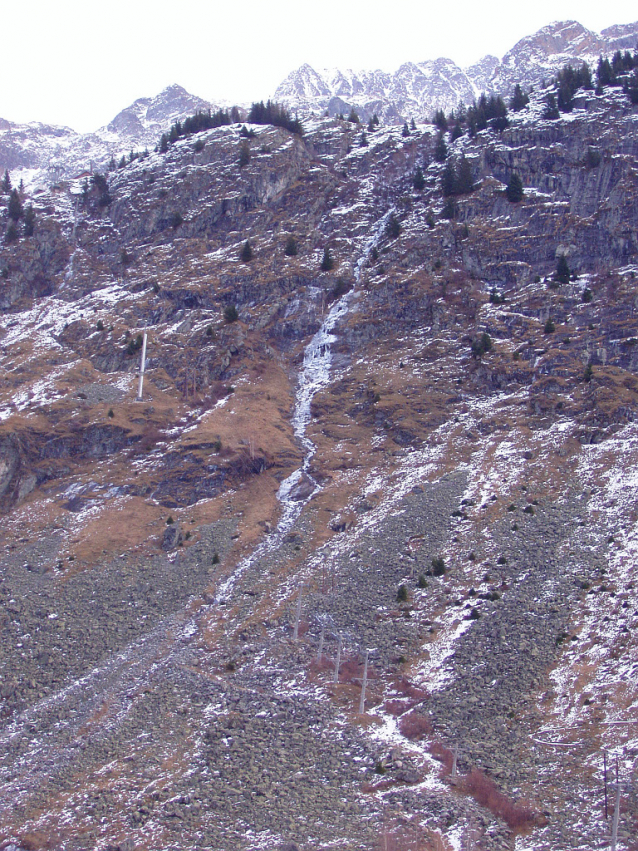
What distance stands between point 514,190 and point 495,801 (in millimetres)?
103106

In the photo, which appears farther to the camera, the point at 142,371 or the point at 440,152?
the point at 440,152

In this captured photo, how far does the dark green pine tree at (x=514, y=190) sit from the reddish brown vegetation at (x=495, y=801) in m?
100

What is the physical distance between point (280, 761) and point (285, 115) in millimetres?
148965

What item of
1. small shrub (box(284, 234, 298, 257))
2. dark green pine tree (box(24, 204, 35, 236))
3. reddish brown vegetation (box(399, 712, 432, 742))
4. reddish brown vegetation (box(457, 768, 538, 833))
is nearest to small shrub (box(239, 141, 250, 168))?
small shrub (box(284, 234, 298, 257))

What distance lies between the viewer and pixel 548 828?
1233 inches

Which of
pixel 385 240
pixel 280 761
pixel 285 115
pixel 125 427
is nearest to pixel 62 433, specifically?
pixel 125 427

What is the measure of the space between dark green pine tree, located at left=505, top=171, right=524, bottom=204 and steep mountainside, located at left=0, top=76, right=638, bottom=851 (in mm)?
2430

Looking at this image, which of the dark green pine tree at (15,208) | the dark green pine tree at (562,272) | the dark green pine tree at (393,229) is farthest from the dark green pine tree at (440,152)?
the dark green pine tree at (15,208)

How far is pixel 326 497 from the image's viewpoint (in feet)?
237

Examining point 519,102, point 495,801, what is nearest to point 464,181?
point 519,102

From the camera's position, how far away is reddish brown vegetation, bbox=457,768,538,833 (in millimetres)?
32125

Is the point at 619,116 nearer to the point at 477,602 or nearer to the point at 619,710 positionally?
the point at 477,602

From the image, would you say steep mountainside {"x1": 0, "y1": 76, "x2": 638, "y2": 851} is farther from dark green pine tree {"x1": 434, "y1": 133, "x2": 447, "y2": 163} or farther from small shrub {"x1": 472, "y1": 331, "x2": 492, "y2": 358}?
dark green pine tree {"x1": 434, "y1": 133, "x2": 447, "y2": 163}

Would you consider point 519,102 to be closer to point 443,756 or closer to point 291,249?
point 291,249
